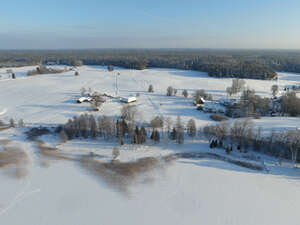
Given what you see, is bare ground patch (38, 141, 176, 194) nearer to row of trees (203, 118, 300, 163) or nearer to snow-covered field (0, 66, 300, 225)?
snow-covered field (0, 66, 300, 225)

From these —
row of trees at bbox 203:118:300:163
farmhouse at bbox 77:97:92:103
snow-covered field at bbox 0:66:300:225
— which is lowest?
snow-covered field at bbox 0:66:300:225

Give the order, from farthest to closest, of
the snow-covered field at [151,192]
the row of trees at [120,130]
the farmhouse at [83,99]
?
1. the farmhouse at [83,99]
2. the row of trees at [120,130]
3. the snow-covered field at [151,192]

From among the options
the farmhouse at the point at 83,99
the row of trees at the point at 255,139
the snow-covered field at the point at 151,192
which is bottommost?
the snow-covered field at the point at 151,192

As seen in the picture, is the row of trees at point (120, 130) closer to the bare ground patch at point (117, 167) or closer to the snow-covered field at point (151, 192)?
the snow-covered field at point (151, 192)

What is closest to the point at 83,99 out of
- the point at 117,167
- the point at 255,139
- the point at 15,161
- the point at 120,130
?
the point at 120,130

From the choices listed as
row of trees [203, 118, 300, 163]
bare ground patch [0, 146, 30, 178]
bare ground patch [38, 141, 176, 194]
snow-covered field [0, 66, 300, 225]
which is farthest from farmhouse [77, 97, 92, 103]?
row of trees [203, 118, 300, 163]

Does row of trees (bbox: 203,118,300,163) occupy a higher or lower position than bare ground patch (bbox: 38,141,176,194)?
higher

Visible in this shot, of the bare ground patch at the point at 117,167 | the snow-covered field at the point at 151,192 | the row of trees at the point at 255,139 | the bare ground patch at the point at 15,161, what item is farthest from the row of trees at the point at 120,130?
the bare ground patch at the point at 15,161

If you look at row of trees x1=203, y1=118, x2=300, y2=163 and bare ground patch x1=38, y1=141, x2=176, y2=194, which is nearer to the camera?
bare ground patch x1=38, y1=141, x2=176, y2=194

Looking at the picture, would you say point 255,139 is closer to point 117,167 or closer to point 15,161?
point 117,167

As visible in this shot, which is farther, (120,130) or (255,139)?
(120,130)

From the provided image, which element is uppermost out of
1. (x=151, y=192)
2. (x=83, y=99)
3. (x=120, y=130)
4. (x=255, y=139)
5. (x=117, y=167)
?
(x=83, y=99)
